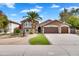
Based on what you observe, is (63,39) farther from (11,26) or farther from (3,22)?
(3,22)

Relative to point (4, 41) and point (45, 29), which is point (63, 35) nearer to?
point (45, 29)

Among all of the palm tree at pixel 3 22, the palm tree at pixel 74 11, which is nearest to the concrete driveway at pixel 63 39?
the palm tree at pixel 74 11

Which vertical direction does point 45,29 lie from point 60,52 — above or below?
above

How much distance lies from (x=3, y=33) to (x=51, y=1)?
4.82ft

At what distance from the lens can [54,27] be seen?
692 centimetres

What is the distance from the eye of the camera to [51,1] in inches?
255

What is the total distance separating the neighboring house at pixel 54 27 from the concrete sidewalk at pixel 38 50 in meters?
0.46

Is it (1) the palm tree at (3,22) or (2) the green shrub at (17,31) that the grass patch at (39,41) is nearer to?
(2) the green shrub at (17,31)

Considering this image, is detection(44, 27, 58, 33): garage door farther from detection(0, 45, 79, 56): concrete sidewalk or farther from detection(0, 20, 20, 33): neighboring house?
detection(0, 20, 20, 33): neighboring house

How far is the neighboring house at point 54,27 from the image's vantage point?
6848mm

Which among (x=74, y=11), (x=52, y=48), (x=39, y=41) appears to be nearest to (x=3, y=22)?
(x=39, y=41)

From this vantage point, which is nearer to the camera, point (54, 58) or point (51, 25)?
point (54, 58)

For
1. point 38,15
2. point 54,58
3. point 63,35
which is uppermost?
point 38,15

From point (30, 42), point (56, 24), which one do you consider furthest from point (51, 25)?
point (30, 42)
